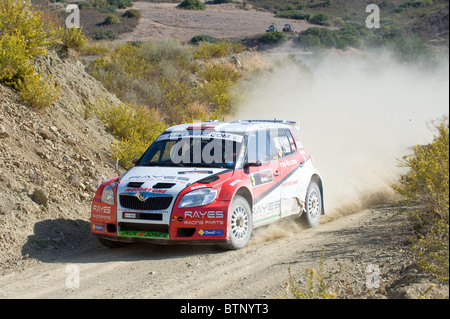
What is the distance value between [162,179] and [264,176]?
5.70 feet

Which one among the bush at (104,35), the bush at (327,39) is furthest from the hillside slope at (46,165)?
the bush at (327,39)

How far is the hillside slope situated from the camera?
920 centimetres

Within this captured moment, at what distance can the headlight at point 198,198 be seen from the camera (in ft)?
26.6

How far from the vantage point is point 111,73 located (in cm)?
2173

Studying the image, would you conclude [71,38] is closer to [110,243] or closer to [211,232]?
[110,243]

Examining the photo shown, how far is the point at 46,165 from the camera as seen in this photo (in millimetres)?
10977

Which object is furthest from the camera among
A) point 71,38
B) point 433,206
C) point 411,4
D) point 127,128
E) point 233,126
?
point 411,4

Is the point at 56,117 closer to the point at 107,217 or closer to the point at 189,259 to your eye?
the point at 107,217

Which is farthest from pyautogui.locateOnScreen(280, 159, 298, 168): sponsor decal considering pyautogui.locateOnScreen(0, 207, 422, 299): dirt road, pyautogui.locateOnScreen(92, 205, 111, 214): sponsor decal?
pyautogui.locateOnScreen(92, 205, 111, 214): sponsor decal

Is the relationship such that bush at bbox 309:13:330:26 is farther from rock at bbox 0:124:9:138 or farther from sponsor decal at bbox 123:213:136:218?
sponsor decal at bbox 123:213:136:218

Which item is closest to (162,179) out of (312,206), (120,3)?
(312,206)

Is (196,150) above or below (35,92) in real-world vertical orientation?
below
